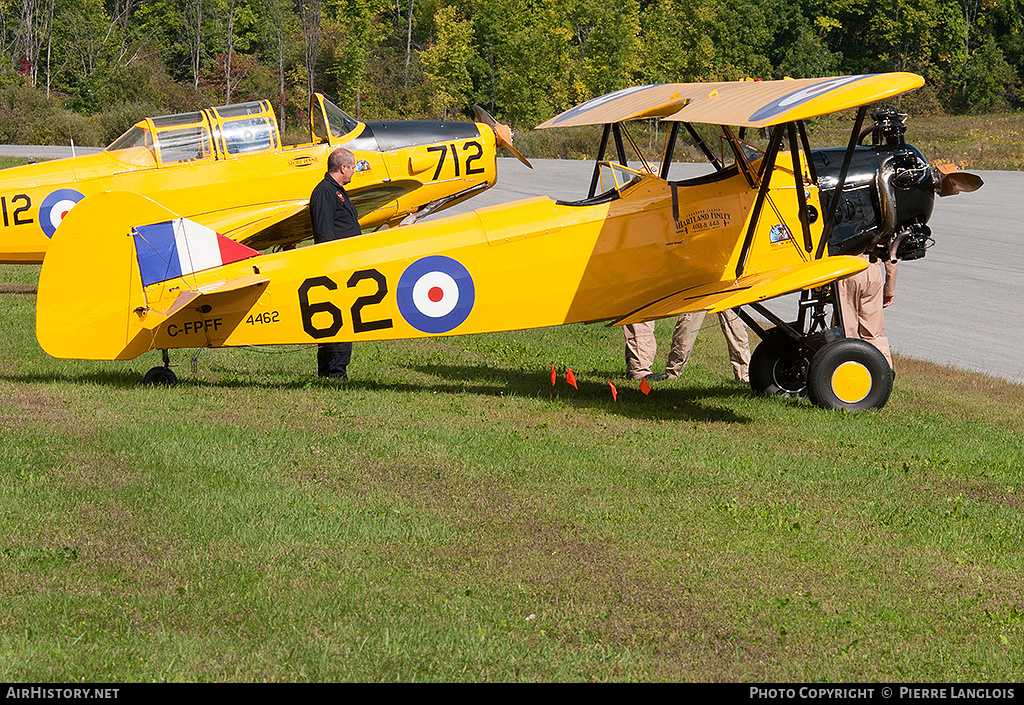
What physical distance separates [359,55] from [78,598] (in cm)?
5730

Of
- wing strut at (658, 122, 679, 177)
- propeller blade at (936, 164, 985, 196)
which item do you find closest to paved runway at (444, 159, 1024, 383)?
propeller blade at (936, 164, 985, 196)

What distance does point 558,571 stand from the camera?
4977 mm

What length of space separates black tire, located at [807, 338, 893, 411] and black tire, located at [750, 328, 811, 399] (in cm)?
47

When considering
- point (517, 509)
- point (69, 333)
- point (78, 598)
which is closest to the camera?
point (78, 598)

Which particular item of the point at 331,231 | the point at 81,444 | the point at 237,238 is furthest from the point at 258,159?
the point at 81,444

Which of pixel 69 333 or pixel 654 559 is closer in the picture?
pixel 654 559

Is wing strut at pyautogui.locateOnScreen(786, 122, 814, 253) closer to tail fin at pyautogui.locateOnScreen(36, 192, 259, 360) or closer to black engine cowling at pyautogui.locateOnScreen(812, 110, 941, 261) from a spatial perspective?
black engine cowling at pyautogui.locateOnScreen(812, 110, 941, 261)

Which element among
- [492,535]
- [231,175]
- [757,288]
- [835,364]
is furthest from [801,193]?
[231,175]

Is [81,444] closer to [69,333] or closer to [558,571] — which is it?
[69,333]

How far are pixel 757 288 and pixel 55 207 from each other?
876cm

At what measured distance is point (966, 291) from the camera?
15.9 m

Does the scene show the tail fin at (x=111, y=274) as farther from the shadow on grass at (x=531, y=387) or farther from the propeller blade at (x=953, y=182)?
the propeller blade at (x=953, y=182)

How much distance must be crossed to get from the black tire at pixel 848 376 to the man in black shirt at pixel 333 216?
4.00m

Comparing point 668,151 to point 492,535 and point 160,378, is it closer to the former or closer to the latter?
point 160,378
